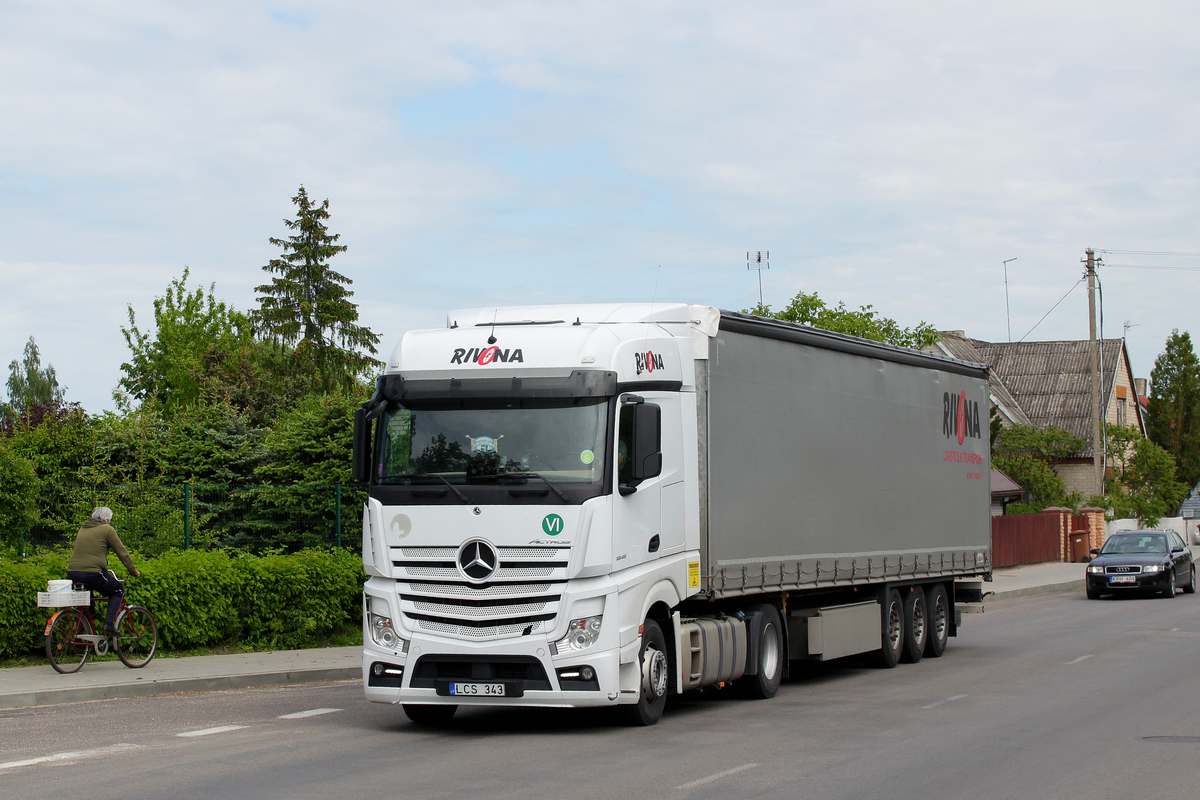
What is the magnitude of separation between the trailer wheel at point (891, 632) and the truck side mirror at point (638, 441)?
20.8ft

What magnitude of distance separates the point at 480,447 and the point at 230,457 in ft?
42.6

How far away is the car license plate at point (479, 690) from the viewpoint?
34.3 ft

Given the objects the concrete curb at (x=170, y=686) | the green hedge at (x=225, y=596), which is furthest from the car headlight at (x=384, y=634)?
the green hedge at (x=225, y=596)

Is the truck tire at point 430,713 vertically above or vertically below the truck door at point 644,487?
below

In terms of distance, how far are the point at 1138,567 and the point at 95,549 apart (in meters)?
23.2

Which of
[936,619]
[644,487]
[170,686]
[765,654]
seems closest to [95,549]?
[170,686]

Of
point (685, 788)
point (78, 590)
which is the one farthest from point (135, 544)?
point (685, 788)

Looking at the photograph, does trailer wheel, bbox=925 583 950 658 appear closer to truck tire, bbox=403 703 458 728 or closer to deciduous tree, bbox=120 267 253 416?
truck tire, bbox=403 703 458 728

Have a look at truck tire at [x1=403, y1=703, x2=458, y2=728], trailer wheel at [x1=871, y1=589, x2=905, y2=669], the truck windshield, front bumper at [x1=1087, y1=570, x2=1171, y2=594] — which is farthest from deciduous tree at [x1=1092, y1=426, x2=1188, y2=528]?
the truck windshield

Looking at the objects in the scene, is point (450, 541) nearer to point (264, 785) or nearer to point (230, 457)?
point (264, 785)

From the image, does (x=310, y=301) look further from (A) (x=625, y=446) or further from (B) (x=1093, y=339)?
(A) (x=625, y=446)


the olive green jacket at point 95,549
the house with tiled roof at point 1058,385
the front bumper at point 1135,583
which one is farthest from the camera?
the house with tiled roof at point 1058,385

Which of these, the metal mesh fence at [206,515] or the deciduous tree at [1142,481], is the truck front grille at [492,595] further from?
the deciduous tree at [1142,481]

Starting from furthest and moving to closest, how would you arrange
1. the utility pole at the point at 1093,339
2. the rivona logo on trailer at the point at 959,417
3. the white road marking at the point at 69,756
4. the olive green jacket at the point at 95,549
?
the utility pole at the point at 1093,339 < the rivona logo on trailer at the point at 959,417 < the olive green jacket at the point at 95,549 < the white road marking at the point at 69,756
